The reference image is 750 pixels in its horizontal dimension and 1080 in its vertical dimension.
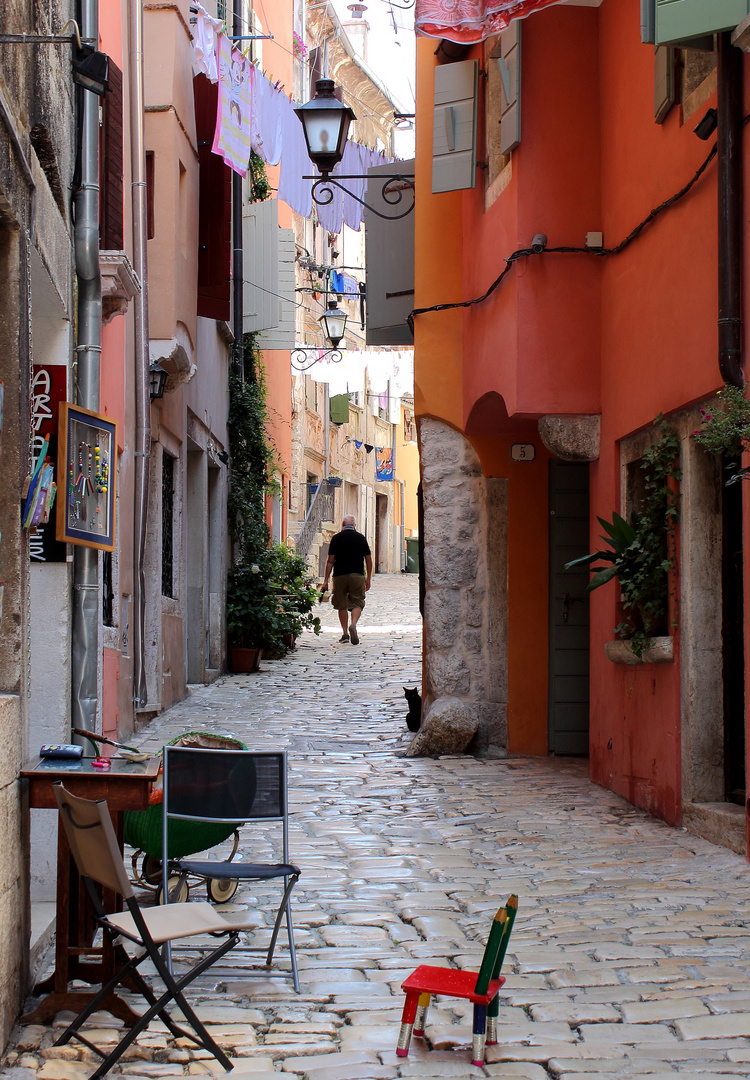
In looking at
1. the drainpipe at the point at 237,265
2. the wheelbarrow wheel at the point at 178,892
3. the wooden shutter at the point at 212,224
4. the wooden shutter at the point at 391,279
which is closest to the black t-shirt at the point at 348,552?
the drainpipe at the point at 237,265

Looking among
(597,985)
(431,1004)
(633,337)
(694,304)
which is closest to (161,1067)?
(431,1004)

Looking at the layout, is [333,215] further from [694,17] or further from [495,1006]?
[495,1006]

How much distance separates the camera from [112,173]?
28.0 feet

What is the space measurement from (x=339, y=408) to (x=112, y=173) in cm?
3043

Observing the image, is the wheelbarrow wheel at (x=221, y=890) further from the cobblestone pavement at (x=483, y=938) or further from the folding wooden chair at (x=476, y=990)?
the folding wooden chair at (x=476, y=990)

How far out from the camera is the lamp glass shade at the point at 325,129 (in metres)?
11.0

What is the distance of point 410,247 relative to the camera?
12.7 metres

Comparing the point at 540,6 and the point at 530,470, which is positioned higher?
the point at 540,6

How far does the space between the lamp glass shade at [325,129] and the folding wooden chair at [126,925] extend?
8098 millimetres

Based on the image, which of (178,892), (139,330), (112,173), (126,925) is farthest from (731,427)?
(139,330)

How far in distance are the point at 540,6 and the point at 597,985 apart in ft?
19.8

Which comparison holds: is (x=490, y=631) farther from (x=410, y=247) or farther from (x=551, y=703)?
(x=410, y=247)

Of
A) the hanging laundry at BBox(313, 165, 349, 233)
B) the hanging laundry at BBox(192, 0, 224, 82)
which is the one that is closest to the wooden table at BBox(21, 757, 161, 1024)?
the hanging laundry at BBox(192, 0, 224, 82)

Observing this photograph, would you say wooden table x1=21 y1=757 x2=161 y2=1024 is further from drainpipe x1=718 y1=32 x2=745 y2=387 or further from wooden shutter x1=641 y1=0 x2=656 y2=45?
wooden shutter x1=641 y1=0 x2=656 y2=45
